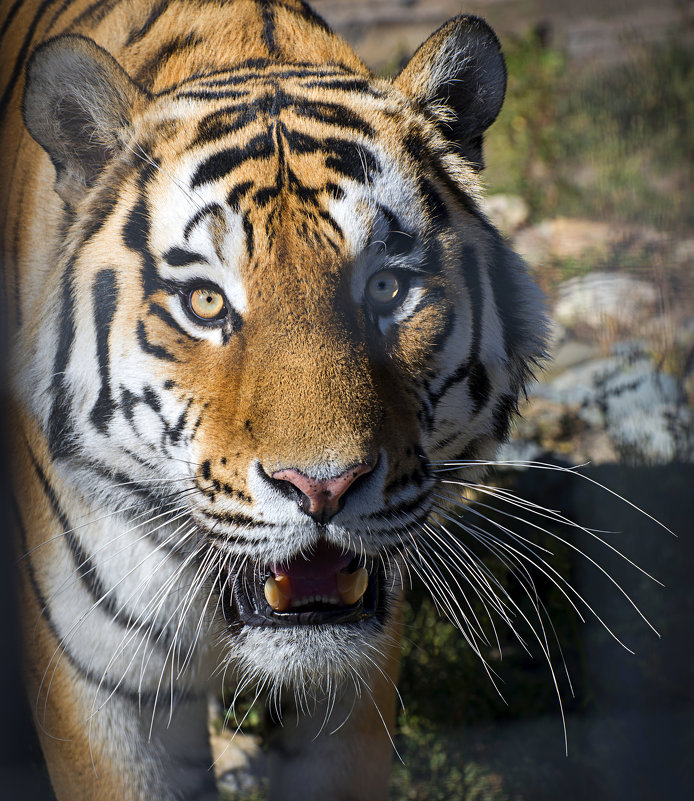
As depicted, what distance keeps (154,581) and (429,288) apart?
50cm

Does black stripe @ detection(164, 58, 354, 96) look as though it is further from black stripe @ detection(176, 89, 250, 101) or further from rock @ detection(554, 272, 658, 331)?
rock @ detection(554, 272, 658, 331)

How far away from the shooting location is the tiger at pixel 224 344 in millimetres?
884

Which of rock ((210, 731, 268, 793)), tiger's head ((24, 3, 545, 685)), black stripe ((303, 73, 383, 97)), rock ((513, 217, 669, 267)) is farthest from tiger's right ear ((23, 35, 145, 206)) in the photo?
rock ((513, 217, 669, 267))

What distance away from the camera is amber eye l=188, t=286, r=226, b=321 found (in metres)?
0.91

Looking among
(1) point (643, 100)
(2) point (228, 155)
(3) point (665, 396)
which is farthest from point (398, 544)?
(1) point (643, 100)

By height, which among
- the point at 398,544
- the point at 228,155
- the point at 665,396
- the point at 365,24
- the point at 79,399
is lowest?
the point at 665,396

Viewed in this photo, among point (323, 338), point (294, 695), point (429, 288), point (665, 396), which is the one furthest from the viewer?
point (665, 396)

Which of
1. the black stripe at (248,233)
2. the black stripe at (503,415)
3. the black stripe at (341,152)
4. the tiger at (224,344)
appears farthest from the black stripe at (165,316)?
the black stripe at (503,415)

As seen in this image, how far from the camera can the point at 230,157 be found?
95 cm

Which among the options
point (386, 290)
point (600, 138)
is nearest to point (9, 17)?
point (386, 290)

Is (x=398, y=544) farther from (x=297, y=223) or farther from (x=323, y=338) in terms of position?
(x=297, y=223)

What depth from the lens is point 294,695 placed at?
120cm

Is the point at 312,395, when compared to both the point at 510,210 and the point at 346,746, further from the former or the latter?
the point at 510,210

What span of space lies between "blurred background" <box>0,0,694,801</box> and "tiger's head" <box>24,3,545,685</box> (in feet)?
0.62
